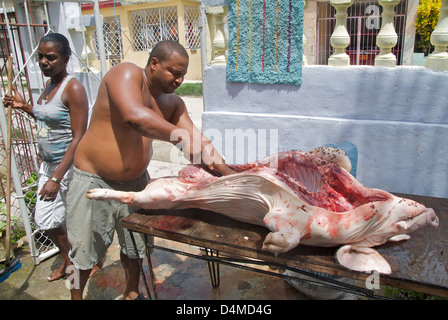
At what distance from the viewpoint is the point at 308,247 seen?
1869 mm

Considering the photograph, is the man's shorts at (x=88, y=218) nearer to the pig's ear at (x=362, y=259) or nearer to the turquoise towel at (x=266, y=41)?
the pig's ear at (x=362, y=259)

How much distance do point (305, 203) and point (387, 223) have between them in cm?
42

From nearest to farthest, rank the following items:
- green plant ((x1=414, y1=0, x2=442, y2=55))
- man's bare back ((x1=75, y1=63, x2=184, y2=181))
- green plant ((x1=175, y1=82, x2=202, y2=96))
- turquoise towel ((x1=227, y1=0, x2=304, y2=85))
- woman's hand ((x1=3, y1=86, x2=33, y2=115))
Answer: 1. man's bare back ((x1=75, y1=63, x2=184, y2=181))
2. woman's hand ((x1=3, y1=86, x2=33, y2=115))
3. turquoise towel ((x1=227, y1=0, x2=304, y2=85))
4. green plant ((x1=414, y1=0, x2=442, y2=55))
5. green plant ((x1=175, y1=82, x2=202, y2=96))

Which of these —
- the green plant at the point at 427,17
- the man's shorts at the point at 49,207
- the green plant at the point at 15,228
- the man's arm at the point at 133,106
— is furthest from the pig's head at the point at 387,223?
the green plant at the point at 427,17

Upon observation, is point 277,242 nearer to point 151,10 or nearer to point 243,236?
point 243,236

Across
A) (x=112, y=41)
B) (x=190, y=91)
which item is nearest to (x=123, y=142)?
(x=190, y=91)

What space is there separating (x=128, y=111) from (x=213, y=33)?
2320 millimetres

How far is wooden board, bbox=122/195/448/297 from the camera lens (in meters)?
1.58

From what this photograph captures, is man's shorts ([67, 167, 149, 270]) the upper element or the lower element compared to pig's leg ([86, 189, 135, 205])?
lower

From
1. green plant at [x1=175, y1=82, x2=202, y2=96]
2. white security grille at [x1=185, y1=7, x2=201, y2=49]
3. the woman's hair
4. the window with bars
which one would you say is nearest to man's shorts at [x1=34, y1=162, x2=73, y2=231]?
the woman's hair

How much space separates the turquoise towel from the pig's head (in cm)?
196

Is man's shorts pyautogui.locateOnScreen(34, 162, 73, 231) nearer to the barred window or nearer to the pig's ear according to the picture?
the pig's ear

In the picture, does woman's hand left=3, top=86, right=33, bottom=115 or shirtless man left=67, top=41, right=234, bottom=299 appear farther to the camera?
woman's hand left=3, top=86, right=33, bottom=115

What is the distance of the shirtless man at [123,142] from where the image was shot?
6.57 feet
